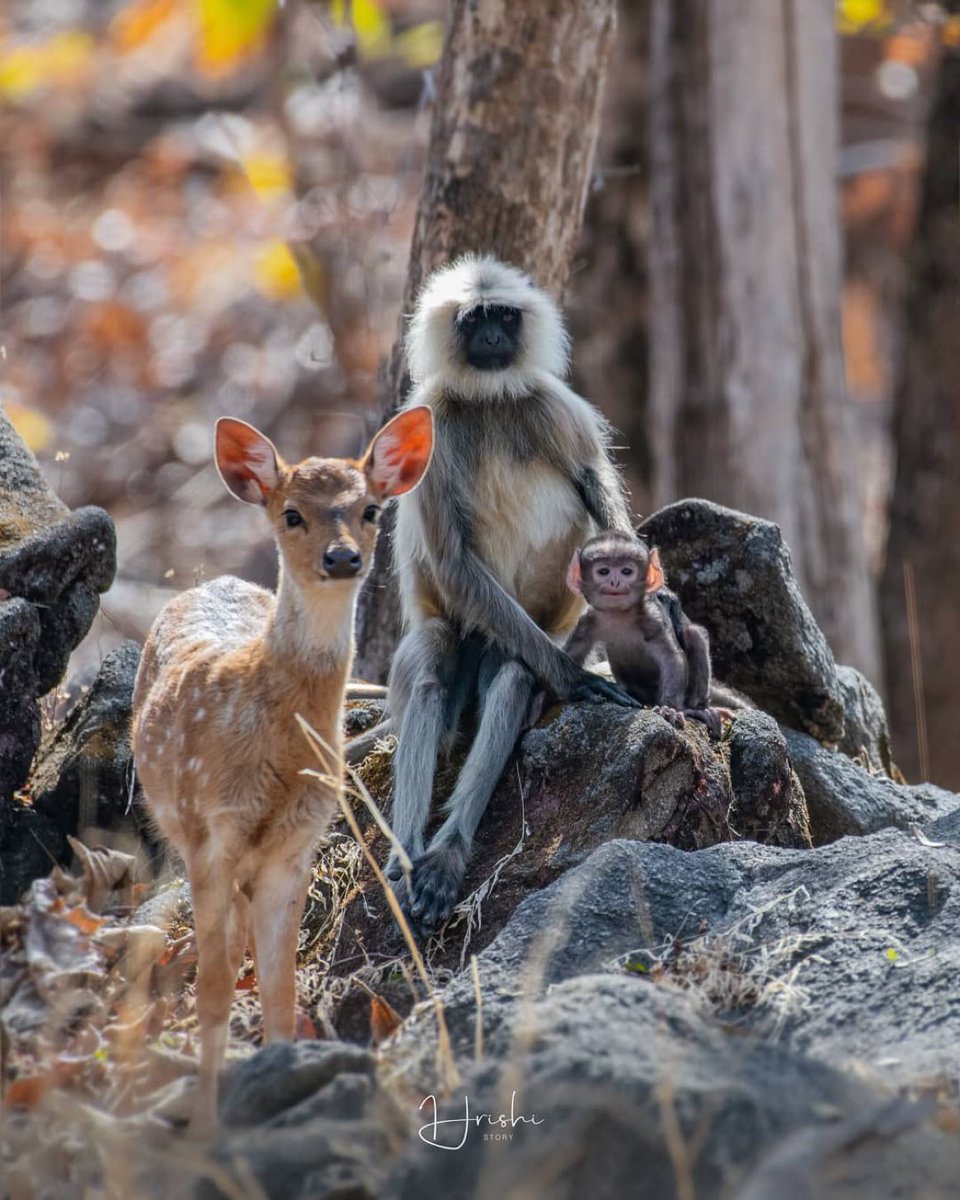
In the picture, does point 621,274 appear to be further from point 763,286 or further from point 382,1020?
point 382,1020

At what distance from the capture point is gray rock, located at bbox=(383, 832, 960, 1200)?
3.63 meters

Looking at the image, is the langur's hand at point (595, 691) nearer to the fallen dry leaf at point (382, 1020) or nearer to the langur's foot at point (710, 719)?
the langur's foot at point (710, 719)

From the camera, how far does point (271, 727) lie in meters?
4.99

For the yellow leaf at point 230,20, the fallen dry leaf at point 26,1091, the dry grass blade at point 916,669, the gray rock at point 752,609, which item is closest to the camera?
the fallen dry leaf at point 26,1091

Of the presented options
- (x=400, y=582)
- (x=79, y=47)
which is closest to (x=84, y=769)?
(x=400, y=582)

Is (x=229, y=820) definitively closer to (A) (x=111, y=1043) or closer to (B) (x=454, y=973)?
(A) (x=111, y=1043)

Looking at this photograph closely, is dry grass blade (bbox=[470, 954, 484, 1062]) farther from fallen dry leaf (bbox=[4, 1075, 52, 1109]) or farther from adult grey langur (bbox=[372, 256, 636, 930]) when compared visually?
adult grey langur (bbox=[372, 256, 636, 930])

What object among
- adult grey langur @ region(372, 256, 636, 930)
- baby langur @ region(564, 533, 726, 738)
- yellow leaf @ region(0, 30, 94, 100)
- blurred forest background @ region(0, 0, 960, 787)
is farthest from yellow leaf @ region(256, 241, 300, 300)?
baby langur @ region(564, 533, 726, 738)

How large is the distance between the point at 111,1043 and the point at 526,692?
2.47 metres

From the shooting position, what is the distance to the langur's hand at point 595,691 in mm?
6703

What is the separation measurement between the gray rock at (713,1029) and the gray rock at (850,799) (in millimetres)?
1320

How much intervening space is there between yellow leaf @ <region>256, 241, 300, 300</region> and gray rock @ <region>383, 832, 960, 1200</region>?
1093 cm

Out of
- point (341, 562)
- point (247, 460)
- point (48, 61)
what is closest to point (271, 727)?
point (341, 562)

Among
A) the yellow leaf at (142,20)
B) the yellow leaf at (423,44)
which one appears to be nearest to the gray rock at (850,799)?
the yellow leaf at (423,44)
